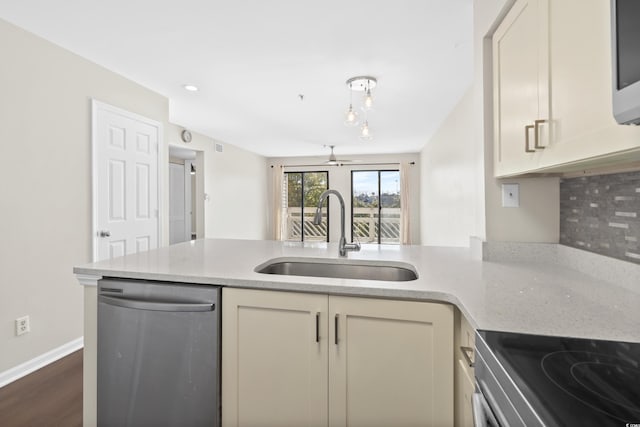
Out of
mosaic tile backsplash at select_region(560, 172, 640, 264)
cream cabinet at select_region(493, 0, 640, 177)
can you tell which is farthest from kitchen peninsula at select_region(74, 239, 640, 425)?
cream cabinet at select_region(493, 0, 640, 177)

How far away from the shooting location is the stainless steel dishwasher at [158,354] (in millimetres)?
1255

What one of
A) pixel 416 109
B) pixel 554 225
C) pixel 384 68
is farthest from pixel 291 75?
pixel 554 225

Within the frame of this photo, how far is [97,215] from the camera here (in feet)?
9.07

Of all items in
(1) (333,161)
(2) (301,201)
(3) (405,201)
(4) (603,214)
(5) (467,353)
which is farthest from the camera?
(2) (301,201)

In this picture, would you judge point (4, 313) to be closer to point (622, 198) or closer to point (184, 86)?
point (184, 86)

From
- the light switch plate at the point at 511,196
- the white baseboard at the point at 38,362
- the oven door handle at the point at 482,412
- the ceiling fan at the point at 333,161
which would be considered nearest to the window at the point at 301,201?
the ceiling fan at the point at 333,161

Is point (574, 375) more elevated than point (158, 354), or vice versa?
point (574, 375)

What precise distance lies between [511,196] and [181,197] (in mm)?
6533

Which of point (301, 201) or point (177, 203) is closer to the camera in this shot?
point (177, 203)

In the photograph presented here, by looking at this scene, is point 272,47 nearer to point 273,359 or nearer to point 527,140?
point 527,140

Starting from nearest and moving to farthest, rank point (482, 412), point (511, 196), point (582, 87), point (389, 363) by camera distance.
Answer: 1. point (482, 412)
2. point (582, 87)
3. point (389, 363)
4. point (511, 196)

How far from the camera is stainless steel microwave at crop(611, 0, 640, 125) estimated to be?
0.60 m

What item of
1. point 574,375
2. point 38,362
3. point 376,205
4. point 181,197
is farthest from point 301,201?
point 574,375

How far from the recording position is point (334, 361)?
1.14m
